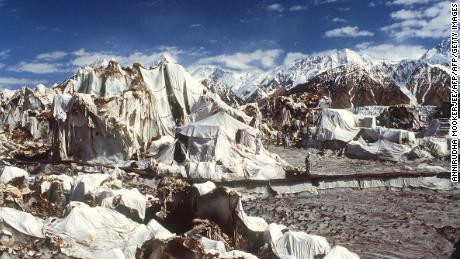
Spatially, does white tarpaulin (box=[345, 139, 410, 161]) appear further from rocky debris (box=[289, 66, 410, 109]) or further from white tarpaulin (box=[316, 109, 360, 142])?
rocky debris (box=[289, 66, 410, 109])

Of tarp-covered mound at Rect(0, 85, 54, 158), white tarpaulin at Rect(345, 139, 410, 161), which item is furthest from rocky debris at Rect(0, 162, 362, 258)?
tarp-covered mound at Rect(0, 85, 54, 158)

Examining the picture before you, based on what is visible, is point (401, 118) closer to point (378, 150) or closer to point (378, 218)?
point (378, 150)

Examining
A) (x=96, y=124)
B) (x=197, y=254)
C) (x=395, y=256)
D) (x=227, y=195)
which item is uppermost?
(x=96, y=124)

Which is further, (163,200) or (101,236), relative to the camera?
(163,200)

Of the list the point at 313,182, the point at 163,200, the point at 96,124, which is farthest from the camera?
the point at 96,124

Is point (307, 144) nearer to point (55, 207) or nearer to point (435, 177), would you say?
point (435, 177)

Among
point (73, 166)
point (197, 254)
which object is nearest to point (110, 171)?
point (73, 166)
